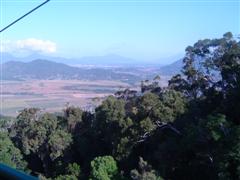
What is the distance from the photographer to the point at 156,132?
19453 millimetres

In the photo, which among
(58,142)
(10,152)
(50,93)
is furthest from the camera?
(50,93)

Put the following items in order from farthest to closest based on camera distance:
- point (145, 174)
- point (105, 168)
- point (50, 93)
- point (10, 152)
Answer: point (50, 93) → point (10, 152) → point (105, 168) → point (145, 174)

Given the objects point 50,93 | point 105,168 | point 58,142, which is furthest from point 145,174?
point 50,93

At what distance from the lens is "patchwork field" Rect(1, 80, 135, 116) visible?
7281 centimetres

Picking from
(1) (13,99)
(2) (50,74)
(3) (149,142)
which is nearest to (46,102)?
(1) (13,99)

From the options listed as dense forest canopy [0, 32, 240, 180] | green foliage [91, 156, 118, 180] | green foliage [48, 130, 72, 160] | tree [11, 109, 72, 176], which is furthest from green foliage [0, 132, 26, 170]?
green foliage [91, 156, 118, 180]

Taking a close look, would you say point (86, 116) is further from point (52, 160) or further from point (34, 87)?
point (34, 87)

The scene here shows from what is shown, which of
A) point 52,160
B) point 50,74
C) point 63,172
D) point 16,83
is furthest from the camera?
point 50,74

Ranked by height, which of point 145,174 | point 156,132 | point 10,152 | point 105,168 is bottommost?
point 10,152

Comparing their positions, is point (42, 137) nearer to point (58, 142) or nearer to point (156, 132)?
point (58, 142)

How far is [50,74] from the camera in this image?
12288 centimetres

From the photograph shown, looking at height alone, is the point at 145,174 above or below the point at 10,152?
above

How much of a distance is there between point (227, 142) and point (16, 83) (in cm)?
9926

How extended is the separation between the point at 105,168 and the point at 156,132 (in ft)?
8.74
